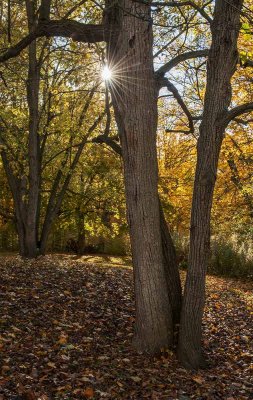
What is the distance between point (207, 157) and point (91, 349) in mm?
2837

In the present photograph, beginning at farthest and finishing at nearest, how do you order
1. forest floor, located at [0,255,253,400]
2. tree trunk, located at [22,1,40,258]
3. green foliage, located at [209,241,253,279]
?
green foliage, located at [209,241,253,279], tree trunk, located at [22,1,40,258], forest floor, located at [0,255,253,400]

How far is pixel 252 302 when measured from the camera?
10797 mm

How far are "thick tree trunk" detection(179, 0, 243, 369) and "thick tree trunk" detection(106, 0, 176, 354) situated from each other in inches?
13.8

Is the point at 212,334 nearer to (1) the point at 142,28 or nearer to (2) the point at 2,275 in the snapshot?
(2) the point at 2,275

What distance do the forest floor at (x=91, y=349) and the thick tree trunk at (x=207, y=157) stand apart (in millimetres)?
452

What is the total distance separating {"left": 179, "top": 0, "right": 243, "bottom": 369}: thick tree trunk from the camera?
520cm

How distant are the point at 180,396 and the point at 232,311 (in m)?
4.65

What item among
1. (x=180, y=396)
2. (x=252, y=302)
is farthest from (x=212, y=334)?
(x=252, y=302)

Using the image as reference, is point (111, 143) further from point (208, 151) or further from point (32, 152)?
point (32, 152)

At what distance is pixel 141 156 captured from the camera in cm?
545

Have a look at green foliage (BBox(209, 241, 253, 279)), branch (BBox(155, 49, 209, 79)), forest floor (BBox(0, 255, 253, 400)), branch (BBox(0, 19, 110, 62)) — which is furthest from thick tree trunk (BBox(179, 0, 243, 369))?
green foliage (BBox(209, 241, 253, 279))

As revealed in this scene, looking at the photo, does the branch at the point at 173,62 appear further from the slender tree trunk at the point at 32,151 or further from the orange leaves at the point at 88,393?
the slender tree trunk at the point at 32,151

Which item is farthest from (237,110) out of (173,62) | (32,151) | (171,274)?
(32,151)

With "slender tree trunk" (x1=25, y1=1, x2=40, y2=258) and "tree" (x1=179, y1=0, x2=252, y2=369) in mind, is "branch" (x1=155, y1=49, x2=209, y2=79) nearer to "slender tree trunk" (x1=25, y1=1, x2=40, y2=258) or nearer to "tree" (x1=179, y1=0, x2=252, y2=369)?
"tree" (x1=179, y1=0, x2=252, y2=369)
